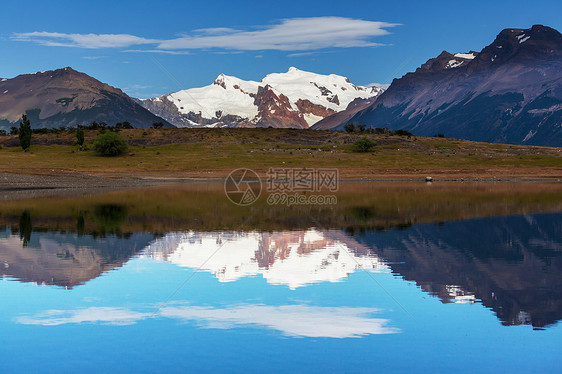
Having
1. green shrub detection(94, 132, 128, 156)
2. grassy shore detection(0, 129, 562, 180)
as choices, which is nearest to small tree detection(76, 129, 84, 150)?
grassy shore detection(0, 129, 562, 180)

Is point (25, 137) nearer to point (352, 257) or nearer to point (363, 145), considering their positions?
point (363, 145)

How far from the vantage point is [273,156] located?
133750 mm

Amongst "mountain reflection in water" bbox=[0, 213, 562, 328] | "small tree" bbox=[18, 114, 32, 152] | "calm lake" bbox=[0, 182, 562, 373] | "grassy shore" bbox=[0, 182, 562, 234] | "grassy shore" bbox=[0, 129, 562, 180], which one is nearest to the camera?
"calm lake" bbox=[0, 182, 562, 373]

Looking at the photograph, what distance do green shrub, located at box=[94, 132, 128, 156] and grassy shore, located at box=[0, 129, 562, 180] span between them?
84.9 inches

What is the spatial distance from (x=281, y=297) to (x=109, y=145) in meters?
122

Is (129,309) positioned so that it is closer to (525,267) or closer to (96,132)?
(525,267)

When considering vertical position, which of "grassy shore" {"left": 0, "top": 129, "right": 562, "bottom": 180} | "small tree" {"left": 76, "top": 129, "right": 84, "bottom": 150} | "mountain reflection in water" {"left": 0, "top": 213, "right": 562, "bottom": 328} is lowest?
"mountain reflection in water" {"left": 0, "top": 213, "right": 562, "bottom": 328}

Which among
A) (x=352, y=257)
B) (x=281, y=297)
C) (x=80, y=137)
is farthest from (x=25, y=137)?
(x=281, y=297)

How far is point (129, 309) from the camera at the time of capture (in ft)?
61.5

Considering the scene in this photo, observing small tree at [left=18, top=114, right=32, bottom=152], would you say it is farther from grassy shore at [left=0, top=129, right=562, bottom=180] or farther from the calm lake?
the calm lake

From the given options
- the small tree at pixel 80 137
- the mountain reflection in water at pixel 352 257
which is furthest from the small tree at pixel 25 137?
the mountain reflection in water at pixel 352 257

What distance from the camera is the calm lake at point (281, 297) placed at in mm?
14469

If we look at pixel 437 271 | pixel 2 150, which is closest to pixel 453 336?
pixel 437 271

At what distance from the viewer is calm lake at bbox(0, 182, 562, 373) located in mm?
14469
